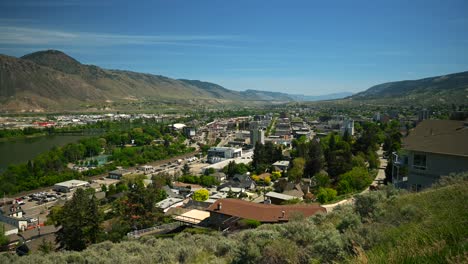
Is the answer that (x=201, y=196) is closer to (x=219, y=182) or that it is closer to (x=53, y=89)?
(x=219, y=182)

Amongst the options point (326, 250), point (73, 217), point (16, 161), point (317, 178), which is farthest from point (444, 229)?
point (16, 161)

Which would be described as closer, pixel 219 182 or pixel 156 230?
pixel 156 230

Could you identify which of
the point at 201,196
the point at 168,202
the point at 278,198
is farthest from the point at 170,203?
the point at 278,198

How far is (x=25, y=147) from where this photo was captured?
136 ft

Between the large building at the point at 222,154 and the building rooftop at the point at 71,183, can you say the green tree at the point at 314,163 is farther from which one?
the building rooftop at the point at 71,183

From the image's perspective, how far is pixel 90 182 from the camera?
2650cm

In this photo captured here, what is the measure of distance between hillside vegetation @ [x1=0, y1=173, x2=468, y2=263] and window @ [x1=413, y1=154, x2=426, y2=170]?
71.5 inches

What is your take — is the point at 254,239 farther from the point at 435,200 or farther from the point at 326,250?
the point at 435,200

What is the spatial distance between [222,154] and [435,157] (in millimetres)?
28587

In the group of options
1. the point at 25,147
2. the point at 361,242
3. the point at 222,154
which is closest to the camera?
the point at 361,242

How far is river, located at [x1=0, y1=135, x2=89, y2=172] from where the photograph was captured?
3388 cm

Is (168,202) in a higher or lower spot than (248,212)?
lower

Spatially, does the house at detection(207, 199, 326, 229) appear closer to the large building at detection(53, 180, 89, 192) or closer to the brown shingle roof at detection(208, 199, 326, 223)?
the brown shingle roof at detection(208, 199, 326, 223)

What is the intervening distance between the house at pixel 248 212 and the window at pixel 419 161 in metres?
2.76
